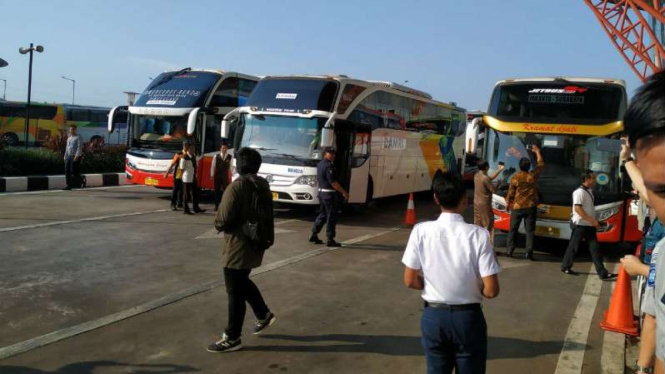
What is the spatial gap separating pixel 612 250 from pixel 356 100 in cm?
674

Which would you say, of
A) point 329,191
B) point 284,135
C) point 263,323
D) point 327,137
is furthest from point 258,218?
point 284,135

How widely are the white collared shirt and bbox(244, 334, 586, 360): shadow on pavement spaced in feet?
6.80

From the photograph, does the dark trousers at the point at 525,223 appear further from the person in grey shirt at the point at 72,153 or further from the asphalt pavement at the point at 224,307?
the person in grey shirt at the point at 72,153

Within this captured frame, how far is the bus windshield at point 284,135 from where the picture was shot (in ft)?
43.6

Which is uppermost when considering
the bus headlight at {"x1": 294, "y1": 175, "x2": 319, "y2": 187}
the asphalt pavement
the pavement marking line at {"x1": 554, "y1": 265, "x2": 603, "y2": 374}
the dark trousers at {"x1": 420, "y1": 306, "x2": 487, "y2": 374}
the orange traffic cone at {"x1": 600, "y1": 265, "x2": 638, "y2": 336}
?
the bus headlight at {"x1": 294, "y1": 175, "x2": 319, "y2": 187}

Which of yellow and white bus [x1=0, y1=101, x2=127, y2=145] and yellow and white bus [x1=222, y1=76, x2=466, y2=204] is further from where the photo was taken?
yellow and white bus [x1=0, y1=101, x2=127, y2=145]

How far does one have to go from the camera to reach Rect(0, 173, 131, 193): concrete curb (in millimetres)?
16625

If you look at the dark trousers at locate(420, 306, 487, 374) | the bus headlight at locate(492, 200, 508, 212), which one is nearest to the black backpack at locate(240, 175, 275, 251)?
the dark trousers at locate(420, 306, 487, 374)

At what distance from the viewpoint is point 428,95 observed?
66.5ft

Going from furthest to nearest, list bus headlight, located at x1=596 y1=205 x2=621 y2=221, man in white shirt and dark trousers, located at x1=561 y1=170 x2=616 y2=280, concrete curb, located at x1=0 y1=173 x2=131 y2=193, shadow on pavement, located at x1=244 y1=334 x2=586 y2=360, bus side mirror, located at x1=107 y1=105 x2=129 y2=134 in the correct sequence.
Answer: bus side mirror, located at x1=107 y1=105 x2=129 y2=134
concrete curb, located at x1=0 y1=173 x2=131 y2=193
bus headlight, located at x1=596 y1=205 x2=621 y2=221
man in white shirt and dark trousers, located at x1=561 y1=170 x2=616 y2=280
shadow on pavement, located at x1=244 y1=334 x2=586 y2=360

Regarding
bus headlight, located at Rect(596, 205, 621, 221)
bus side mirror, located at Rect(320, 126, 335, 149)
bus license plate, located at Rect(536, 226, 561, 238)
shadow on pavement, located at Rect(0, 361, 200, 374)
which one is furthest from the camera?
bus side mirror, located at Rect(320, 126, 335, 149)

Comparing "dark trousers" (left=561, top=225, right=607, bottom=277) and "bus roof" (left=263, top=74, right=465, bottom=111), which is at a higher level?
"bus roof" (left=263, top=74, right=465, bottom=111)

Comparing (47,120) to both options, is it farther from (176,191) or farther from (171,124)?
(176,191)

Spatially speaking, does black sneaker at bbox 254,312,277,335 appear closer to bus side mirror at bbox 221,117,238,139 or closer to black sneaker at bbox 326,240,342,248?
black sneaker at bbox 326,240,342,248
